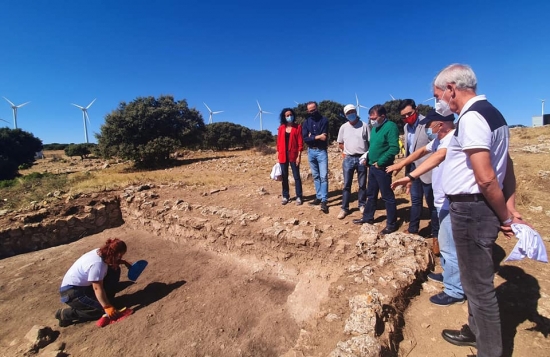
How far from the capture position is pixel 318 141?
541 centimetres

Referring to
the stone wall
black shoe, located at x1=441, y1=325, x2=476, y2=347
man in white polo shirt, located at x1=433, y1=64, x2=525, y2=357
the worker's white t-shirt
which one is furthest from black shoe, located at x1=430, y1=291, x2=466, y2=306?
the stone wall

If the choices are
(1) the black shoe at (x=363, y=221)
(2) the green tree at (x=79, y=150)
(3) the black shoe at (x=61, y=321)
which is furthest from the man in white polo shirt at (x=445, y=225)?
(2) the green tree at (x=79, y=150)

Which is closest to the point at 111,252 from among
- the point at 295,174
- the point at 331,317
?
the point at 331,317

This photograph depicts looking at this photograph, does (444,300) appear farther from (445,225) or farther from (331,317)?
(331,317)

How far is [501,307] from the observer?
279 cm

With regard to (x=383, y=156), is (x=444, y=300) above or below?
below

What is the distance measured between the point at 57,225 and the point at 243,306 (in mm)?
6415

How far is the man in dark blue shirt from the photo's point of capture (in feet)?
17.7

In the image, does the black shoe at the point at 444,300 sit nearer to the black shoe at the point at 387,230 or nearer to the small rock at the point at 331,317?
the small rock at the point at 331,317

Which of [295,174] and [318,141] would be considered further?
[295,174]

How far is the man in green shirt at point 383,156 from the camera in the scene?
4242mm

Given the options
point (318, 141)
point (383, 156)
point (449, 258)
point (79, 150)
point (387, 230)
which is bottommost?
point (387, 230)

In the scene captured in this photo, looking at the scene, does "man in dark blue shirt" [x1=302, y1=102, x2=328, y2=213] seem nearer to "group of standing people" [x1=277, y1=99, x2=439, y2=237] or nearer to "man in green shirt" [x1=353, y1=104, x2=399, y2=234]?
"group of standing people" [x1=277, y1=99, x2=439, y2=237]

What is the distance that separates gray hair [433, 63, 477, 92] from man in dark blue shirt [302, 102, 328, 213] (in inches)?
130
